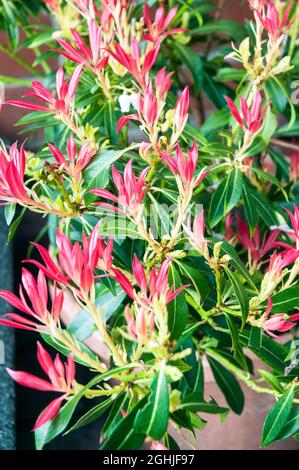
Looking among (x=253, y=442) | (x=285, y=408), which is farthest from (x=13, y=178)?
(x=253, y=442)

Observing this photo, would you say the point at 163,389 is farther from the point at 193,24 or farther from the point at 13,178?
the point at 193,24

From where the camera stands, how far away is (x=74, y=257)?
0.53m

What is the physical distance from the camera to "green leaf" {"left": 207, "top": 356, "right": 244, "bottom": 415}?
3.04 ft

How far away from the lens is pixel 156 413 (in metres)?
0.50

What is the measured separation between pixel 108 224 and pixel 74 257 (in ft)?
0.37

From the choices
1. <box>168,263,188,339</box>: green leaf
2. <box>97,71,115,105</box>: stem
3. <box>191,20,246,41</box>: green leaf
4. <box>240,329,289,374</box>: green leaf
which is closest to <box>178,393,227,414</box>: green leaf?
<box>168,263,188,339</box>: green leaf

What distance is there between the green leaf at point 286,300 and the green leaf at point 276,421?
87mm

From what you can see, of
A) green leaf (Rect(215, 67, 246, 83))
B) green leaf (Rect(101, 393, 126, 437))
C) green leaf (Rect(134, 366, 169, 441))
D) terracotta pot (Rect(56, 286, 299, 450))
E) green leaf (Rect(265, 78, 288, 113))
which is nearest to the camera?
green leaf (Rect(134, 366, 169, 441))

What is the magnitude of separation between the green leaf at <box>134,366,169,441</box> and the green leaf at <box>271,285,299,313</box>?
0.19 m

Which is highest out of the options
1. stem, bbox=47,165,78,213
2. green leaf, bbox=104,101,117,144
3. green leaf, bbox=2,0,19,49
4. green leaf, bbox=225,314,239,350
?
green leaf, bbox=2,0,19,49

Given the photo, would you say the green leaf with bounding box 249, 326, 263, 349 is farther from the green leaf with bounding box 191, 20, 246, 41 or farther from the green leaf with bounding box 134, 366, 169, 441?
the green leaf with bounding box 191, 20, 246, 41

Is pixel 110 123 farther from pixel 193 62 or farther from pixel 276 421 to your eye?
pixel 276 421

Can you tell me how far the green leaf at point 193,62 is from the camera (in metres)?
1.02

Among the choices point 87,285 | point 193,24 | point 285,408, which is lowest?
point 285,408
